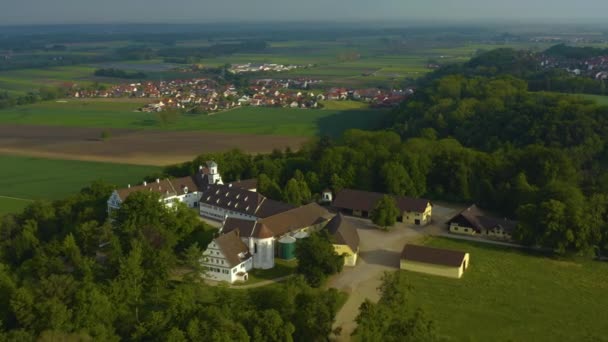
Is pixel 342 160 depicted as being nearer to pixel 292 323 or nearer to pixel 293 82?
pixel 292 323

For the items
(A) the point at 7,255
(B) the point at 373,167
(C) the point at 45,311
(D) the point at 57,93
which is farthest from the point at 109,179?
(D) the point at 57,93

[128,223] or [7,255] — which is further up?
[128,223]

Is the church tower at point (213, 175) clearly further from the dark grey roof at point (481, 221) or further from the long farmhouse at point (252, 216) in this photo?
the dark grey roof at point (481, 221)

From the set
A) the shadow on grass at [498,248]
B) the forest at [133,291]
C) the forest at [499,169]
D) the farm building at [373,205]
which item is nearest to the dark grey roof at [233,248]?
the forest at [133,291]

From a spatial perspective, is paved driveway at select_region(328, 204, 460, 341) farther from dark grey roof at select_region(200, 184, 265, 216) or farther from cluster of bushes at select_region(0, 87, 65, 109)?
cluster of bushes at select_region(0, 87, 65, 109)

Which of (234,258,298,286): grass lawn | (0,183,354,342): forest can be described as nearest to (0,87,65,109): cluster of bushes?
(0,183,354,342): forest

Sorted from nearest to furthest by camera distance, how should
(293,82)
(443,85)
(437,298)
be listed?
(437,298) → (443,85) → (293,82)

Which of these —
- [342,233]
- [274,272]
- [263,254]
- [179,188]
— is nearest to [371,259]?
[342,233]
